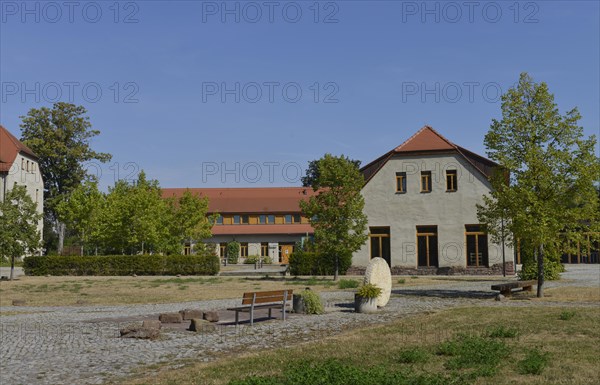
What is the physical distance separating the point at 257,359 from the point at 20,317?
9.96 meters

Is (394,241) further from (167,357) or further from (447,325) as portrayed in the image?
(167,357)

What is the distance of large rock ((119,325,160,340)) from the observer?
12.3 metres

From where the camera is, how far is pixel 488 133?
2200 centimetres

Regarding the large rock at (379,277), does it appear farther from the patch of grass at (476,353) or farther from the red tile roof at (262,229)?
the red tile roof at (262,229)

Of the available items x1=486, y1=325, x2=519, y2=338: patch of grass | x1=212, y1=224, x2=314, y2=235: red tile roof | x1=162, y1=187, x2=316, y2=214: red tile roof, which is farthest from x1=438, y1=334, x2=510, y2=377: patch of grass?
x1=162, y1=187, x2=316, y2=214: red tile roof

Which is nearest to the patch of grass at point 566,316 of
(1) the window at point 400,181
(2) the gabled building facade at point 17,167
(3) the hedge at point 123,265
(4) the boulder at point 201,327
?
(4) the boulder at point 201,327

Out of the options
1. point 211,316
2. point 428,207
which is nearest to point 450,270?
point 428,207

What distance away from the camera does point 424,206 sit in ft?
128

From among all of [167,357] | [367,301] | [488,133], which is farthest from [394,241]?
[167,357]

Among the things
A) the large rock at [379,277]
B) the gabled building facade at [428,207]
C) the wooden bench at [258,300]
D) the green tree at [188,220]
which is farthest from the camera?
the green tree at [188,220]

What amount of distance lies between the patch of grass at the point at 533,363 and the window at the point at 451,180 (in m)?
30.4

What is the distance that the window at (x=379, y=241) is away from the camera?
39750mm

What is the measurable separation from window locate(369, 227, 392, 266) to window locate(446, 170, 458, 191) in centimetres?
472

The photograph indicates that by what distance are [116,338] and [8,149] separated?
52.4 m
